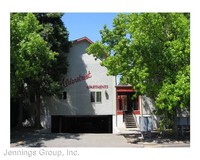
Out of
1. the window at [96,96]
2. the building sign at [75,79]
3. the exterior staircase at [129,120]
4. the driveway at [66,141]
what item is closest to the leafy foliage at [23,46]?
the driveway at [66,141]

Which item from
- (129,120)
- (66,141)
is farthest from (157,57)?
(129,120)

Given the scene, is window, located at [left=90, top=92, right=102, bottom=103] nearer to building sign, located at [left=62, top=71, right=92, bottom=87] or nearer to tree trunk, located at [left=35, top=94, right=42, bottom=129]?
building sign, located at [left=62, top=71, right=92, bottom=87]

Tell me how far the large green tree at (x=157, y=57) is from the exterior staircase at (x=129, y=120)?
272 inches

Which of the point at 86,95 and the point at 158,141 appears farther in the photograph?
the point at 86,95

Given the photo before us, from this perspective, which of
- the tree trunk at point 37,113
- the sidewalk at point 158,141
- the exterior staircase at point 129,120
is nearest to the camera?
the sidewalk at point 158,141

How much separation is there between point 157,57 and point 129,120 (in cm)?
871

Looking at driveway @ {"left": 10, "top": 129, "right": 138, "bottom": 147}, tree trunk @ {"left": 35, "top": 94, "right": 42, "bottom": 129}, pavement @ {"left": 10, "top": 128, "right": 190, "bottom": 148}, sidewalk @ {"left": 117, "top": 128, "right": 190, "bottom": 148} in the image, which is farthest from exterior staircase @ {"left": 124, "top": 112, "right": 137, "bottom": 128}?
tree trunk @ {"left": 35, "top": 94, "right": 42, "bottom": 129}

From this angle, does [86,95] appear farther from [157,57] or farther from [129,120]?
[157,57]

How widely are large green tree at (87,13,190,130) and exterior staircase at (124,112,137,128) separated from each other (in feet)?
22.7

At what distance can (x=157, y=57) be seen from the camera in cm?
1669

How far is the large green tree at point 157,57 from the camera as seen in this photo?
1566 cm

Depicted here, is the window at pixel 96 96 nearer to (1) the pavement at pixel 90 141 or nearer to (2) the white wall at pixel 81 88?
(2) the white wall at pixel 81 88
